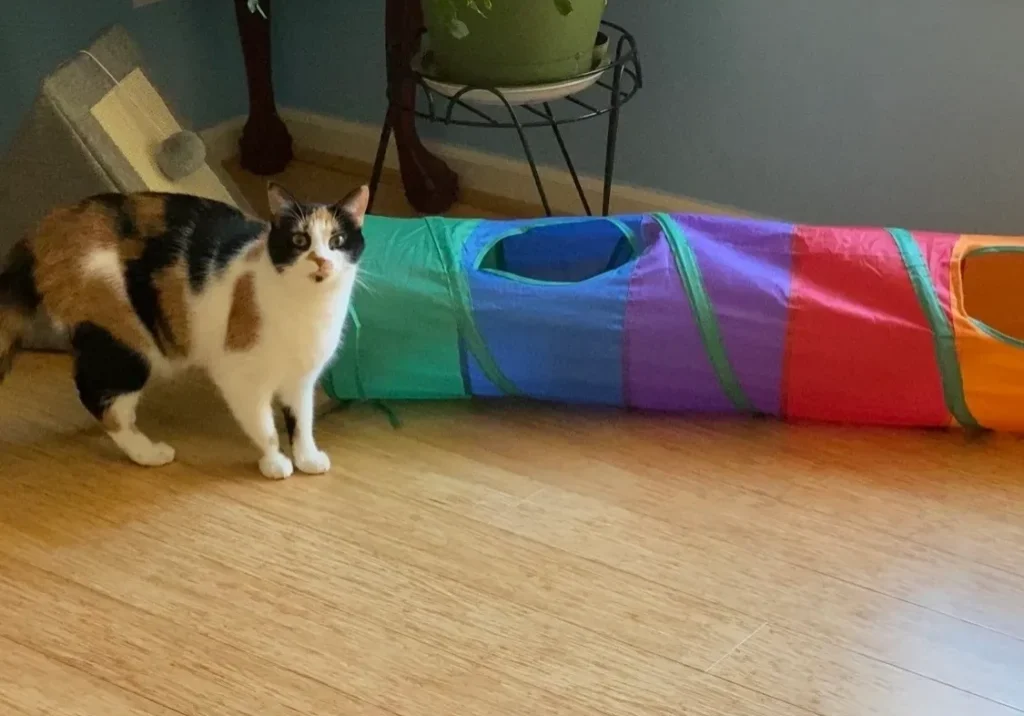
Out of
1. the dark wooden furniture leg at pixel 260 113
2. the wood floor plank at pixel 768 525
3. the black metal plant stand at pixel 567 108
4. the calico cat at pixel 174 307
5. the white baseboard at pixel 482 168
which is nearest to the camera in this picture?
the wood floor plank at pixel 768 525

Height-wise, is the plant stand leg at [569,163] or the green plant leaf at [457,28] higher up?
the green plant leaf at [457,28]

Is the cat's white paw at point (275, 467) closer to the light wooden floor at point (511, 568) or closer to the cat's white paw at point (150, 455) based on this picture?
the light wooden floor at point (511, 568)

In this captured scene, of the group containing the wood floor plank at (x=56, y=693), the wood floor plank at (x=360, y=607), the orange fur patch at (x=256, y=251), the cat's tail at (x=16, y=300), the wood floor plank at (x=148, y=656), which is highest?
the orange fur patch at (x=256, y=251)

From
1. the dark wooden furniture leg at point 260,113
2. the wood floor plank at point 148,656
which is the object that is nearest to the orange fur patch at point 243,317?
the wood floor plank at point 148,656

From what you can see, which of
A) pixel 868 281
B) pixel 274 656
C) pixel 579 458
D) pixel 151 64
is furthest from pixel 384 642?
pixel 151 64

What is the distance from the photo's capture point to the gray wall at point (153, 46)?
220 cm

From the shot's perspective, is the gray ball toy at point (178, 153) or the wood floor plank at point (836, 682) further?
the gray ball toy at point (178, 153)

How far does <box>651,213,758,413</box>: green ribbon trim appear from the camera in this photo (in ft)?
5.30

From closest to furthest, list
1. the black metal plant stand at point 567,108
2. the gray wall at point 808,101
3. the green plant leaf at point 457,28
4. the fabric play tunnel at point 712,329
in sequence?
the fabric play tunnel at point 712,329, the green plant leaf at point 457,28, the black metal plant stand at point 567,108, the gray wall at point 808,101

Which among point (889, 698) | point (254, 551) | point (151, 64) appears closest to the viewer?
point (889, 698)

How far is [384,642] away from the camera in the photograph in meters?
1.29

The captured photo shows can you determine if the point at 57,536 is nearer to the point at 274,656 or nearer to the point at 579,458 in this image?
the point at 274,656

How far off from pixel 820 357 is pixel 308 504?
0.73 meters

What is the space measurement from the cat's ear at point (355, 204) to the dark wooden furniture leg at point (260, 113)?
1.14 m
